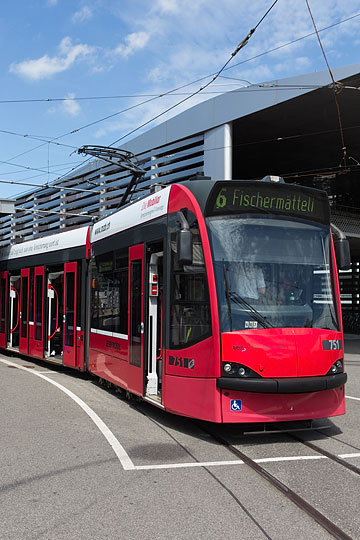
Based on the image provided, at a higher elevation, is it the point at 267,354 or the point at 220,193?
the point at 220,193

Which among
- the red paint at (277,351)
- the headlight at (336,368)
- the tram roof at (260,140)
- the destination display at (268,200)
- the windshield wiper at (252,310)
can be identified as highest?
the tram roof at (260,140)

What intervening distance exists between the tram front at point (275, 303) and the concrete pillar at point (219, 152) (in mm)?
16671

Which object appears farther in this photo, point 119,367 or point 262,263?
point 119,367

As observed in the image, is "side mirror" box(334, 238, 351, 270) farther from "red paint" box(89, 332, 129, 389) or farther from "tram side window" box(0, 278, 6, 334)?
"tram side window" box(0, 278, 6, 334)

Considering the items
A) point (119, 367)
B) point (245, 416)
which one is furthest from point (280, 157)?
point (245, 416)

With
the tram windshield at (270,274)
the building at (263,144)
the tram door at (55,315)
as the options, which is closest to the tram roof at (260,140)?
the building at (263,144)

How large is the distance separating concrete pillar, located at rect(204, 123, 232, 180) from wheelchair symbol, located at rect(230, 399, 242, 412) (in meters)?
17.9

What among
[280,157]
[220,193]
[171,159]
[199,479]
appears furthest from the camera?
[280,157]

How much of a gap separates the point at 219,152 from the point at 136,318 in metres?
17.0

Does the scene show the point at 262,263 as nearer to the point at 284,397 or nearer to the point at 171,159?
the point at 284,397

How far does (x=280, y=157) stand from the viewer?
34.1 m

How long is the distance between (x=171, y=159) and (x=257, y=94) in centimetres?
602

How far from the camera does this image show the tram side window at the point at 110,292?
8898 mm

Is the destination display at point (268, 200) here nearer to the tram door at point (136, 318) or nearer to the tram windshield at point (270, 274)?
the tram windshield at point (270, 274)
